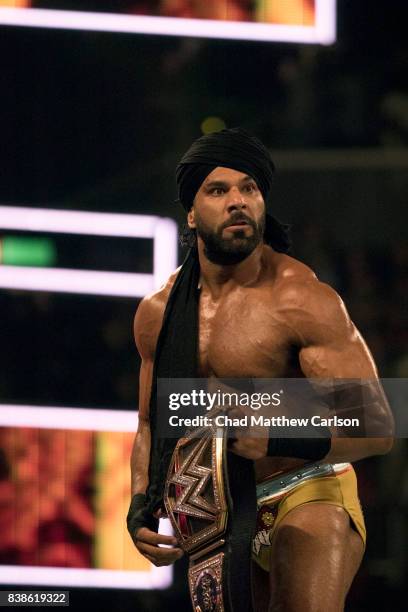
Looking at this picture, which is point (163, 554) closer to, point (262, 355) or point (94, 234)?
point (262, 355)

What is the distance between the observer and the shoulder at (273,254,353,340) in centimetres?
335

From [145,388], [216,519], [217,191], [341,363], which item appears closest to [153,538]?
[216,519]

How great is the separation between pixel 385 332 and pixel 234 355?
1544mm

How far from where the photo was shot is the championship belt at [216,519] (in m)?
3.23

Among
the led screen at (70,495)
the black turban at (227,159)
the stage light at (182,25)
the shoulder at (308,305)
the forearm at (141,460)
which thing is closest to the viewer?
the shoulder at (308,305)

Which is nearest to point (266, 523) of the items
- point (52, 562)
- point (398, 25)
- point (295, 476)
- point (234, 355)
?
point (295, 476)

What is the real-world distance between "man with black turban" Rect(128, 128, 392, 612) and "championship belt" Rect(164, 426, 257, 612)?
0.13ft

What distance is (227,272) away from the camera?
353cm

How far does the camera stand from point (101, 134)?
4871 mm

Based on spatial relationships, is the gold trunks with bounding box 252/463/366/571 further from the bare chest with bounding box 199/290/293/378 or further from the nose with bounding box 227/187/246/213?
the nose with bounding box 227/187/246/213

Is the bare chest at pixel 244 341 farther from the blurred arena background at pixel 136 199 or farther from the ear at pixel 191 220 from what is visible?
the blurred arena background at pixel 136 199

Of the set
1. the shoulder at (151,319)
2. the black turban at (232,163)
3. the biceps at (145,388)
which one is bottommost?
the biceps at (145,388)

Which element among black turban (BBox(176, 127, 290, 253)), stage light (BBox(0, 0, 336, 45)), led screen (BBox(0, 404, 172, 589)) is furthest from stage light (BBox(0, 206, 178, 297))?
black turban (BBox(176, 127, 290, 253))

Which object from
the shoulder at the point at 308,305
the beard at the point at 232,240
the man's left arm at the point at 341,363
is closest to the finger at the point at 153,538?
the man's left arm at the point at 341,363
